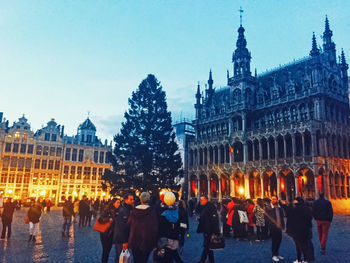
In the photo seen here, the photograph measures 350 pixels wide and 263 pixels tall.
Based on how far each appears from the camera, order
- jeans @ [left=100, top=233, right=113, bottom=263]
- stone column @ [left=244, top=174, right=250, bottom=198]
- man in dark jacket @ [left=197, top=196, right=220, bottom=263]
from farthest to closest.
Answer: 1. stone column @ [left=244, top=174, right=250, bottom=198]
2. man in dark jacket @ [left=197, top=196, right=220, bottom=263]
3. jeans @ [left=100, top=233, right=113, bottom=263]

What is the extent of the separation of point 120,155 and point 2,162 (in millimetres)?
31770

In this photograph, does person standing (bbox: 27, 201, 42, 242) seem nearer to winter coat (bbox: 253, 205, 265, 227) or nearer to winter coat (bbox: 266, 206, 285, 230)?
winter coat (bbox: 253, 205, 265, 227)

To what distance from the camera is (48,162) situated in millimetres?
60281

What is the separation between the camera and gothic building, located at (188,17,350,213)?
121ft

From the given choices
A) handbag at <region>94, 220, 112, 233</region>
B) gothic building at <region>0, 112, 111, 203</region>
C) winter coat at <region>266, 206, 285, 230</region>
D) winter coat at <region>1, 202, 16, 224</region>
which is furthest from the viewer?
gothic building at <region>0, 112, 111, 203</region>

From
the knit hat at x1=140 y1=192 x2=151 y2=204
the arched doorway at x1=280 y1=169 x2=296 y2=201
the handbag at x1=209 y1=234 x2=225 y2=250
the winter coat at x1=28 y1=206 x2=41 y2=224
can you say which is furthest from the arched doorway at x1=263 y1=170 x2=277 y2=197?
the knit hat at x1=140 y1=192 x2=151 y2=204

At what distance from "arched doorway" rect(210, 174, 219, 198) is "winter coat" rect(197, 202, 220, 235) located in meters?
41.8

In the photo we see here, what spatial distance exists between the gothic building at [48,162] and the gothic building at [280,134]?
76.0 ft

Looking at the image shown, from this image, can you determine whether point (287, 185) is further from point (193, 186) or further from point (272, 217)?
point (272, 217)

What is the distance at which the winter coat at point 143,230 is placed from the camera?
19.5ft

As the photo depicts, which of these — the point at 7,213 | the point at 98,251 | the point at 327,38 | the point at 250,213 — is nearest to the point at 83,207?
the point at 7,213

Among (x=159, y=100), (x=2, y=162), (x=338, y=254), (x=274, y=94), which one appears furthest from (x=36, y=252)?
(x=2, y=162)

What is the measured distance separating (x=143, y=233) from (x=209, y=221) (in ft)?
9.03

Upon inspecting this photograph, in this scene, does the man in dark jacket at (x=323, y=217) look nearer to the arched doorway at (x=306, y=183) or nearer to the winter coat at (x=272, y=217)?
the winter coat at (x=272, y=217)
